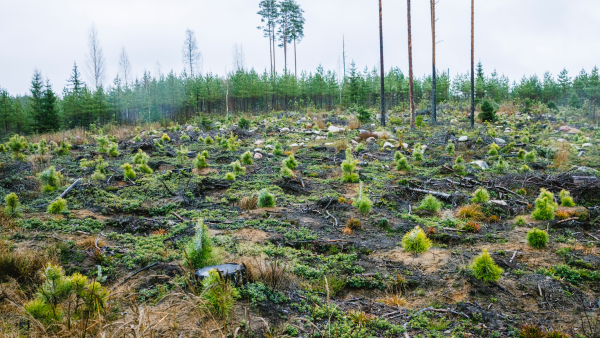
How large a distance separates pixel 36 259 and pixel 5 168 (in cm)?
754

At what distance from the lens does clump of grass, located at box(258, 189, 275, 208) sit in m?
→ 5.75

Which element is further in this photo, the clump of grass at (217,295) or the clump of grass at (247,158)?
the clump of grass at (247,158)

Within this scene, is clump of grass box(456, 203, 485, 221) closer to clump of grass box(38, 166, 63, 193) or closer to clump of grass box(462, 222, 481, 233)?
clump of grass box(462, 222, 481, 233)

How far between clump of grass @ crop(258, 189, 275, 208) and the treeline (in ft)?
85.6

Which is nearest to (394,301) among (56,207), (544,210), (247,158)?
(544,210)

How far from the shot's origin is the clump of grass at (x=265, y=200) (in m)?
5.75

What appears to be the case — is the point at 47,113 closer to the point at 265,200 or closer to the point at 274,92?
the point at 274,92

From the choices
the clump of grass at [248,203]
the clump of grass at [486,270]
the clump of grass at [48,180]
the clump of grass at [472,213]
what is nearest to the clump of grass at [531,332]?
the clump of grass at [486,270]

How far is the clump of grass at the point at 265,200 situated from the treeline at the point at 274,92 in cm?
2610

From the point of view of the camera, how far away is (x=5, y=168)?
8578 mm

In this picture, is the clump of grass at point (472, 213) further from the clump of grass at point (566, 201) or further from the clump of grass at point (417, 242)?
the clump of grass at point (417, 242)

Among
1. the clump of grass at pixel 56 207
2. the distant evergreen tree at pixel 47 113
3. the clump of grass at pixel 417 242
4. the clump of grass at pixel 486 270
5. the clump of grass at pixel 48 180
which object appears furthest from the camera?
the distant evergreen tree at pixel 47 113

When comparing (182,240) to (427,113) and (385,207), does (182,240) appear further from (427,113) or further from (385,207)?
(427,113)

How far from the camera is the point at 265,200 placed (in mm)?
5773
